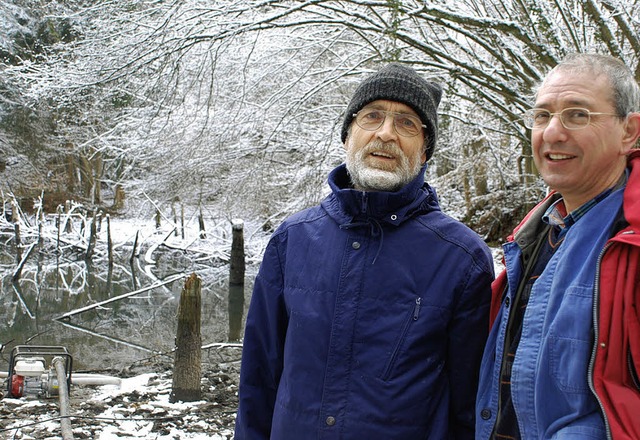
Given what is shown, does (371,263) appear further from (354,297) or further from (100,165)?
(100,165)

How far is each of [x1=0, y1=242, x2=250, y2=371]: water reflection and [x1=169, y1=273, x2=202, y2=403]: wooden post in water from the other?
2.81m

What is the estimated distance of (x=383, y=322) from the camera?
2.00m

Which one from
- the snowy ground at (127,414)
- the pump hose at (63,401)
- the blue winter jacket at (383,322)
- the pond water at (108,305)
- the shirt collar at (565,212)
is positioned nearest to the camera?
the shirt collar at (565,212)

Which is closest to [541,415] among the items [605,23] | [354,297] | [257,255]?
[354,297]

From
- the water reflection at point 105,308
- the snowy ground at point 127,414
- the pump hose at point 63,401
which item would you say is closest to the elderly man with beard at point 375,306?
the pump hose at point 63,401

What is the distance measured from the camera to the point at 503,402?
1884 millimetres

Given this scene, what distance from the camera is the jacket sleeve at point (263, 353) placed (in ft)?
7.38

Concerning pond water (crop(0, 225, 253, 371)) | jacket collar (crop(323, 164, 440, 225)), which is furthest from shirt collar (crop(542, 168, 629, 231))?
pond water (crop(0, 225, 253, 371))

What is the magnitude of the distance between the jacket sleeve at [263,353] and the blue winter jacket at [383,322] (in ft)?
0.18

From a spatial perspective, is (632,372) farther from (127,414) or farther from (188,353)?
(188,353)

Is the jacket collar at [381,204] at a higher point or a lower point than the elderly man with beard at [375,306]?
higher

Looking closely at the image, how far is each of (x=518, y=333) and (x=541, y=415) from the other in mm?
287

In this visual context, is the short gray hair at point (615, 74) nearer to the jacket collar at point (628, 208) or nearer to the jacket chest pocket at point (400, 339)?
the jacket collar at point (628, 208)

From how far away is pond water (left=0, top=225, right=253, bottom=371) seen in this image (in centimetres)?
1019
